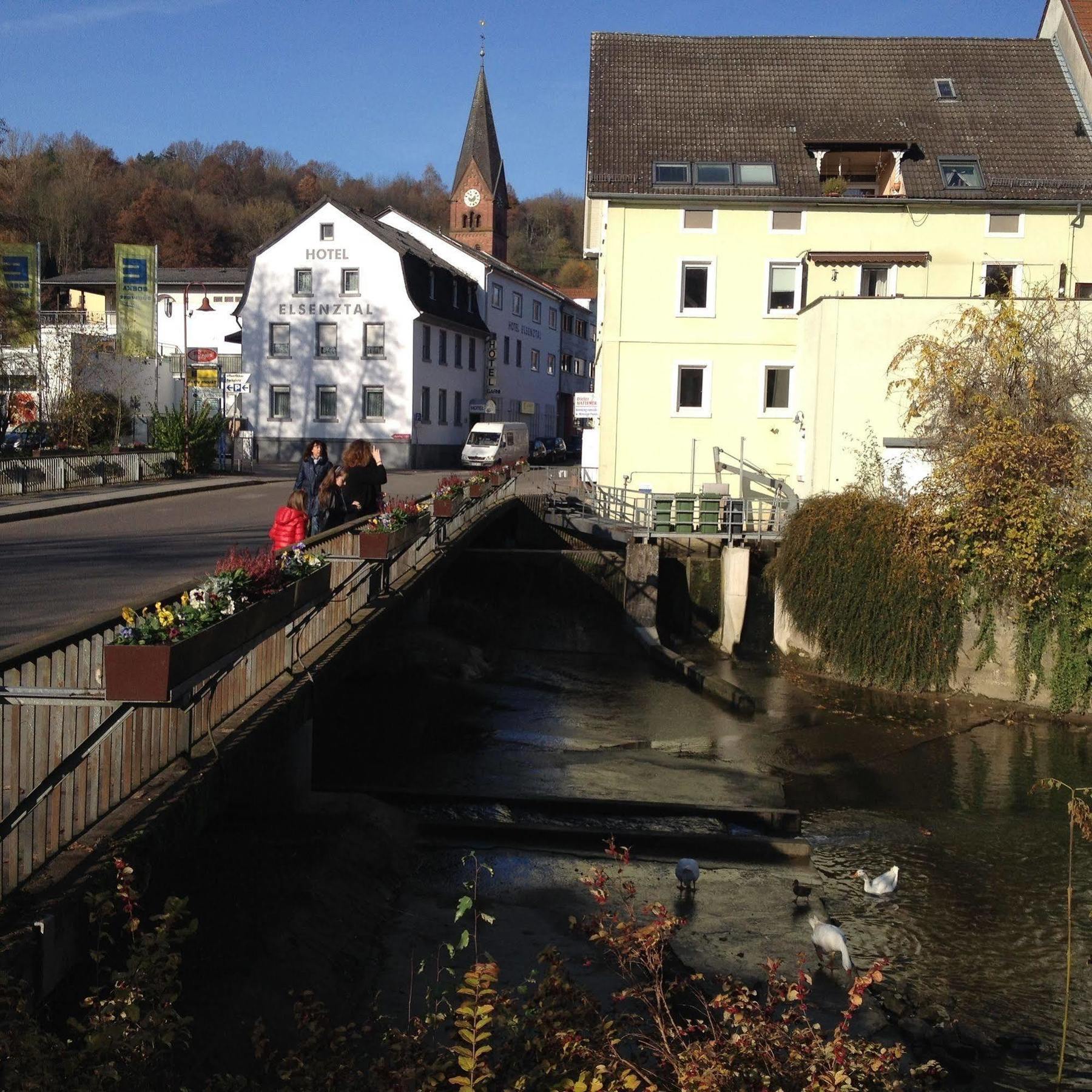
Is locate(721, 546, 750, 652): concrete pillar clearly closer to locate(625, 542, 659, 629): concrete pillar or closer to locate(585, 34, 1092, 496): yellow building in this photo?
locate(625, 542, 659, 629): concrete pillar

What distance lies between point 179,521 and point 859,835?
14.5 metres

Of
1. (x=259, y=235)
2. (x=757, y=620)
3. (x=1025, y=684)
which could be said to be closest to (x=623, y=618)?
(x=757, y=620)

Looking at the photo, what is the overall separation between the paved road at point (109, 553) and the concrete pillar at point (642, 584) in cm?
810

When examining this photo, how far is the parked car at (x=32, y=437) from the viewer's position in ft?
126

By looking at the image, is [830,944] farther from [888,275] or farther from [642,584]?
[888,275]

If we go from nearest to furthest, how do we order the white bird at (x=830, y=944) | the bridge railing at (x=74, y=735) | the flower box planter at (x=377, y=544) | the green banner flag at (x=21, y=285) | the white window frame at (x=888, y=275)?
the bridge railing at (x=74, y=735)
the white bird at (x=830, y=944)
the flower box planter at (x=377, y=544)
the white window frame at (x=888, y=275)
the green banner flag at (x=21, y=285)

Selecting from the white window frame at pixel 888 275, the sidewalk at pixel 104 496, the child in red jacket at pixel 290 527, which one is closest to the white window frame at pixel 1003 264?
the white window frame at pixel 888 275

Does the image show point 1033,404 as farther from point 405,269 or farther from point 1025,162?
point 405,269

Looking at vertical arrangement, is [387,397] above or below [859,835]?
above

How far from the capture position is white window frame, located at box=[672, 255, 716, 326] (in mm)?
33312

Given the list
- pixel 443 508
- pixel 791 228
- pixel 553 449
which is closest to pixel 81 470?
pixel 443 508

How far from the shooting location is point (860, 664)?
22.7m

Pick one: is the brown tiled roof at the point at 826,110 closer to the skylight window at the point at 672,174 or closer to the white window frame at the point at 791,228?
the skylight window at the point at 672,174

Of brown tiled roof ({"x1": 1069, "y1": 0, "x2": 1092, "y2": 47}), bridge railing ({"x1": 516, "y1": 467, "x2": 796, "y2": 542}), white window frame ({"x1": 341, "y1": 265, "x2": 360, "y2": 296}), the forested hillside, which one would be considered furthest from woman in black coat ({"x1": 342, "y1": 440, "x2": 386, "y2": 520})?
the forested hillside
